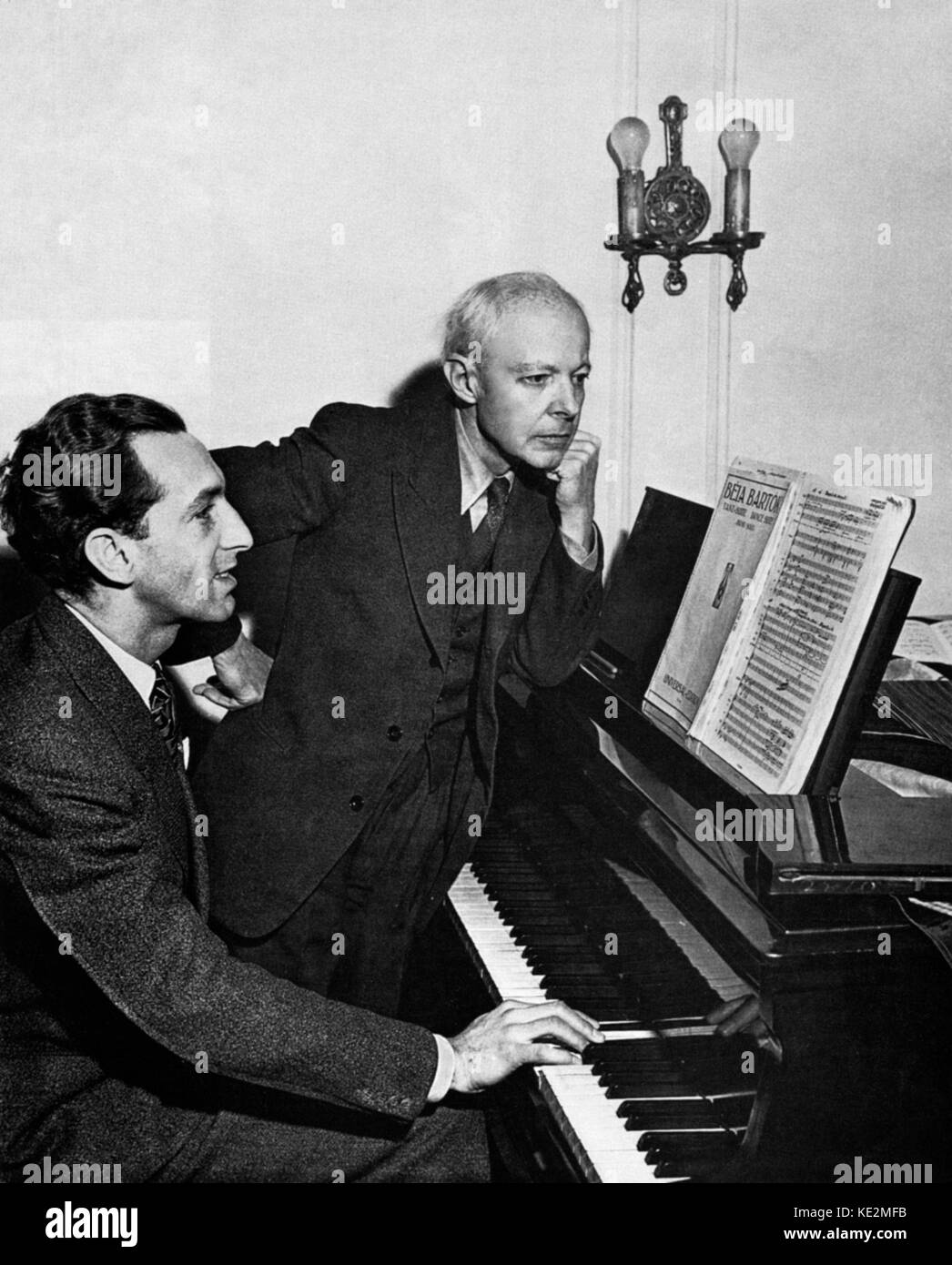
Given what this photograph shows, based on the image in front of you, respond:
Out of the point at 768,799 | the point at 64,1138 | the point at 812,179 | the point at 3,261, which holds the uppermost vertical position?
the point at 812,179

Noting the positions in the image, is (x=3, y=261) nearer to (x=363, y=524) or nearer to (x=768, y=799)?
(x=363, y=524)

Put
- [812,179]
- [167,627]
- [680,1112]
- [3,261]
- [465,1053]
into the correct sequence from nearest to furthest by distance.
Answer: [680,1112], [465,1053], [167,627], [3,261], [812,179]

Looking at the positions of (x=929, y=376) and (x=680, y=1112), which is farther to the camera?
(x=929, y=376)

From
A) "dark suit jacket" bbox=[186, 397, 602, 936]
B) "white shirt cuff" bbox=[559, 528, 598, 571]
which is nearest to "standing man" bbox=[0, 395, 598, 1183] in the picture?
"dark suit jacket" bbox=[186, 397, 602, 936]

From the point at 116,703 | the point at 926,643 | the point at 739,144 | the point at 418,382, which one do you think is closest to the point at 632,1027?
the point at 116,703

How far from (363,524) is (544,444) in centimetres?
44

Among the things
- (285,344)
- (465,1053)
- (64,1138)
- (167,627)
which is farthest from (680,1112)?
(285,344)

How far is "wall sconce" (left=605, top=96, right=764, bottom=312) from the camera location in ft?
12.3

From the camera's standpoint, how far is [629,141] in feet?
12.2

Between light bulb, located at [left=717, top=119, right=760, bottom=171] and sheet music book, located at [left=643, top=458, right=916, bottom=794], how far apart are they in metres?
1.67

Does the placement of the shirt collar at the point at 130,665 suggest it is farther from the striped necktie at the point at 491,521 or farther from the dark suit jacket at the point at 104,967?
the striped necktie at the point at 491,521

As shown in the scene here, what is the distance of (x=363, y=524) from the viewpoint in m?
2.84

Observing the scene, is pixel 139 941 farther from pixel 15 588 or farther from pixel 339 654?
pixel 15 588

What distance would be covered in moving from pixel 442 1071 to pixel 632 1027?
302mm
